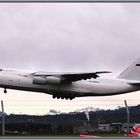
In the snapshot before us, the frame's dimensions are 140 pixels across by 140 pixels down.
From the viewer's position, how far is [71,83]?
43.4 meters

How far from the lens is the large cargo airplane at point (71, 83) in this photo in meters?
39.1

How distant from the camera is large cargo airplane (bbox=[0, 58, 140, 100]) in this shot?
39.1 meters

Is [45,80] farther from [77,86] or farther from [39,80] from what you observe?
Answer: [77,86]

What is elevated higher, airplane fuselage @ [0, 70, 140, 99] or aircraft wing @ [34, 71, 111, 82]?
aircraft wing @ [34, 71, 111, 82]

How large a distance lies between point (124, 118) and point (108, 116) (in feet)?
4.52

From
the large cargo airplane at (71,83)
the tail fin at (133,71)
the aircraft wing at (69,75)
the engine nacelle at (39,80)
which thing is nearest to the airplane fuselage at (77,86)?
the large cargo airplane at (71,83)

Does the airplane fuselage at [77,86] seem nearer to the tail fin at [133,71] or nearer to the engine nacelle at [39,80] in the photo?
the engine nacelle at [39,80]

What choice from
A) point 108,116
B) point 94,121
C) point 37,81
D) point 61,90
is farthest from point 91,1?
point 61,90

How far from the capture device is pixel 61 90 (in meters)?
42.5

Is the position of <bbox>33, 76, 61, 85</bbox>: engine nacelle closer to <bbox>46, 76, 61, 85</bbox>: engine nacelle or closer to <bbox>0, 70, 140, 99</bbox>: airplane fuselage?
<bbox>46, 76, 61, 85</bbox>: engine nacelle

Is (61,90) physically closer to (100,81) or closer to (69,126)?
(100,81)

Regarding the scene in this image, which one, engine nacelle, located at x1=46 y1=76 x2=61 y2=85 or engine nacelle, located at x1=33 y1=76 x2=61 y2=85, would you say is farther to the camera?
engine nacelle, located at x1=46 y1=76 x2=61 y2=85

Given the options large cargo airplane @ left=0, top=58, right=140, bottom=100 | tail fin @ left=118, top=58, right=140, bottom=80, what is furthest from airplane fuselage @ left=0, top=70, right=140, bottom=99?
tail fin @ left=118, top=58, right=140, bottom=80

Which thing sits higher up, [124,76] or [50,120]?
[124,76]
